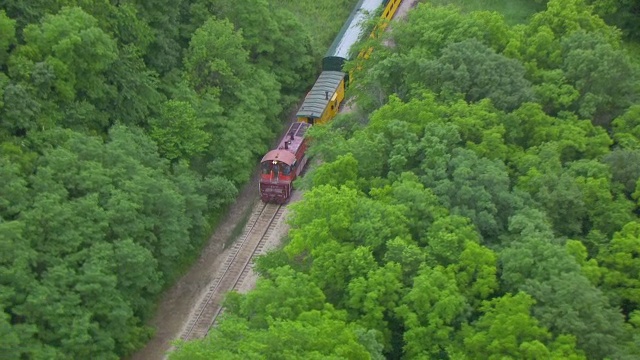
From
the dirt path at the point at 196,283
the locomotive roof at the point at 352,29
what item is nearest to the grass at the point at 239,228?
the dirt path at the point at 196,283

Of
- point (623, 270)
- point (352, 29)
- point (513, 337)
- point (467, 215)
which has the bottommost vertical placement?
point (513, 337)

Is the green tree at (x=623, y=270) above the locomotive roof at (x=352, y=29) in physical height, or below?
below

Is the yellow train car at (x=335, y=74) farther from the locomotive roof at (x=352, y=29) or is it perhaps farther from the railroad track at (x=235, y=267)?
the railroad track at (x=235, y=267)

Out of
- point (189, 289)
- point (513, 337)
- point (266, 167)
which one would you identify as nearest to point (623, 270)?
point (513, 337)

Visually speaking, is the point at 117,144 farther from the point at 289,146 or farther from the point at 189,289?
the point at 289,146

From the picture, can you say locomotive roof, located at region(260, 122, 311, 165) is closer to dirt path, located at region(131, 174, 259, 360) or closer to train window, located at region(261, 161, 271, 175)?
train window, located at region(261, 161, 271, 175)

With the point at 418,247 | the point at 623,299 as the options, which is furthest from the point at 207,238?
the point at 623,299
